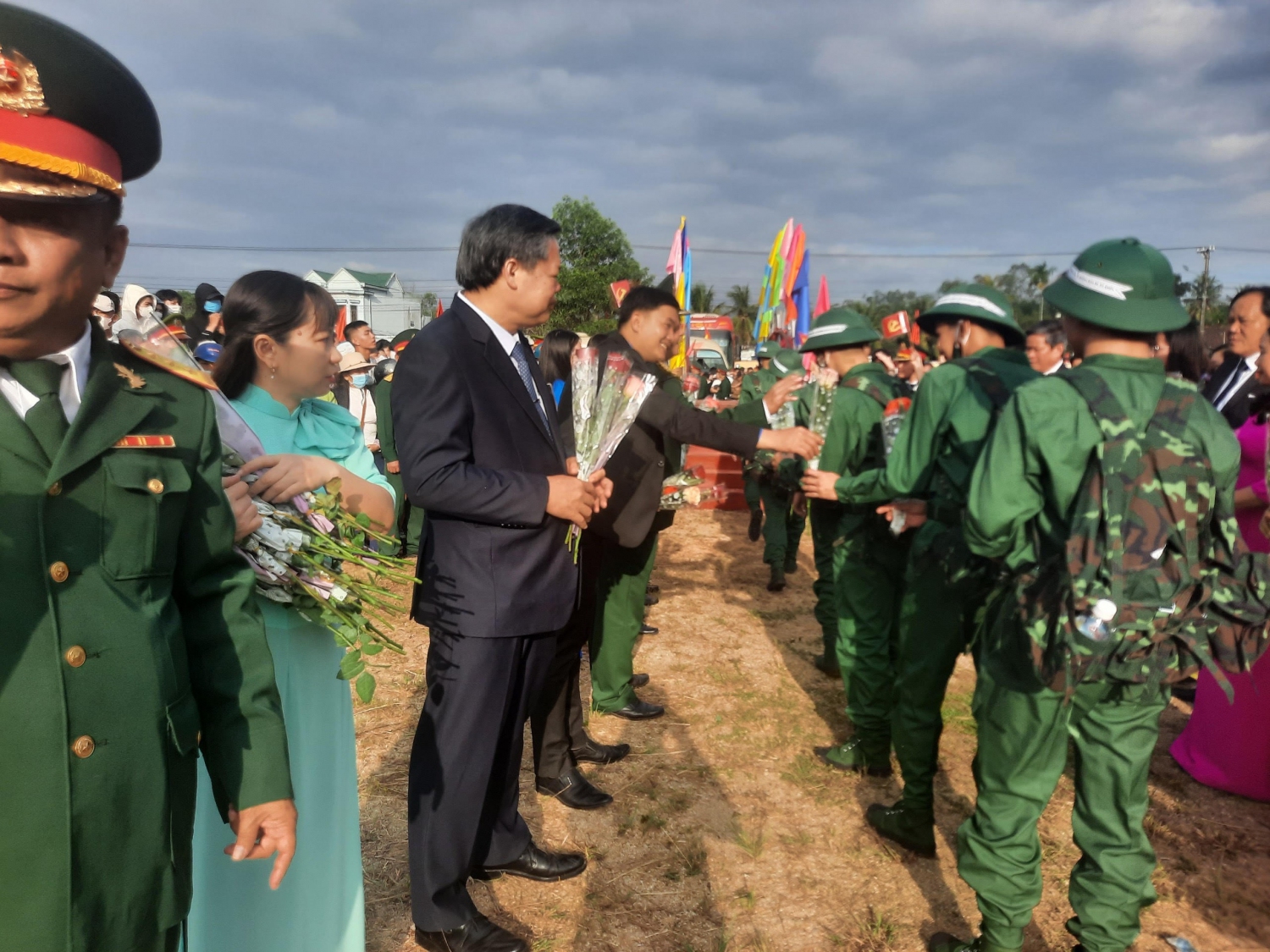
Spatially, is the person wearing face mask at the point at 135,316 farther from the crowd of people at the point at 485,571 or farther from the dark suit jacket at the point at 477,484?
the dark suit jacket at the point at 477,484

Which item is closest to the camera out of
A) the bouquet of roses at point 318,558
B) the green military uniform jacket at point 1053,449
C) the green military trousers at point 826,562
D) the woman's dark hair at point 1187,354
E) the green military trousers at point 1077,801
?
the bouquet of roses at point 318,558

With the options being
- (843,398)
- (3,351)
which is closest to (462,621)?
(3,351)

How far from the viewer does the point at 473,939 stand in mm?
2615

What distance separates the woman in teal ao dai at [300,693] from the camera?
6.52 feet

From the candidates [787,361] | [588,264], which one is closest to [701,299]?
[588,264]

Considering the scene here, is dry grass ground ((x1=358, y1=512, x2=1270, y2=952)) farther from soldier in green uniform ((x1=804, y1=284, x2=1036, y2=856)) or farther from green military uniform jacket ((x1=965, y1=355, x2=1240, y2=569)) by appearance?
green military uniform jacket ((x1=965, y1=355, x2=1240, y2=569))

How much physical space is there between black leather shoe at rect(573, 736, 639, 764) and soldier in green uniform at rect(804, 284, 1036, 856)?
4.27 feet

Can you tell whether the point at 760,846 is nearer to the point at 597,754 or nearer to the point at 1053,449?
the point at 597,754

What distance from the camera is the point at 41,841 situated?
115 cm

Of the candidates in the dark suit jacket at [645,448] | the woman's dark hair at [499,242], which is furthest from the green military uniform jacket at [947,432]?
the woman's dark hair at [499,242]

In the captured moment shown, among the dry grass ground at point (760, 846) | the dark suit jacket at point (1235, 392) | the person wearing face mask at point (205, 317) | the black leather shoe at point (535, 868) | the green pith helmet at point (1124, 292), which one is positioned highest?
the person wearing face mask at point (205, 317)

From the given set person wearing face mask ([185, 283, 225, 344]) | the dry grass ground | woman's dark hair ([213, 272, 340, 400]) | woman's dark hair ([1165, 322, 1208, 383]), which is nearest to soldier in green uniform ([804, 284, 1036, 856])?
the dry grass ground

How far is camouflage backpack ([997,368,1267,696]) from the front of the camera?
2.21m

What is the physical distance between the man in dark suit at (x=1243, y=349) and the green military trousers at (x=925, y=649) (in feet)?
10.4
